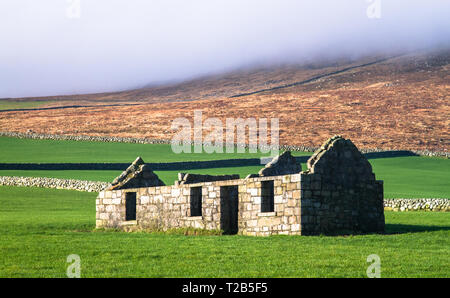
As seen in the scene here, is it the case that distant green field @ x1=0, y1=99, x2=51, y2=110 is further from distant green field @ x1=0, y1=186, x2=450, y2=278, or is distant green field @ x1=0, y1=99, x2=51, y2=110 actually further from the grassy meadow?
distant green field @ x1=0, y1=186, x2=450, y2=278

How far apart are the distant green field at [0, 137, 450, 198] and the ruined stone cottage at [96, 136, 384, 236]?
12.5 m

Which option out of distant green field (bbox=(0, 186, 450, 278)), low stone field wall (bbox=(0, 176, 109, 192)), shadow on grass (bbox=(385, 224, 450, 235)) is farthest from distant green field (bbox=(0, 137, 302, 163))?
shadow on grass (bbox=(385, 224, 450, 235))

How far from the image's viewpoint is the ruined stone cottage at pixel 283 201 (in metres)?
19.6

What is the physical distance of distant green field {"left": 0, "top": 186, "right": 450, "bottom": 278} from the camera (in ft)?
42.1

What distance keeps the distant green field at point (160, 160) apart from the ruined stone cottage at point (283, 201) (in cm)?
1248

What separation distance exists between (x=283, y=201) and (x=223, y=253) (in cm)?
451

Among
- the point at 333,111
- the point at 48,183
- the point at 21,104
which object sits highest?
the point at 21,104

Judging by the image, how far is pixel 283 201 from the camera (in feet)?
64.6

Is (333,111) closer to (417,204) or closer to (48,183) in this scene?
(48,183)

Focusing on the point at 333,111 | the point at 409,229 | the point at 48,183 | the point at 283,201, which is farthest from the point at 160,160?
the point at 333,111

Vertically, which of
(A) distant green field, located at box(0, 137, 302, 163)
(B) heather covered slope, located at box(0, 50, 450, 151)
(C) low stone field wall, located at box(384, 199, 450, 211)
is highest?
(B) heather covered slope, located at box(0, 50, 450, 151)

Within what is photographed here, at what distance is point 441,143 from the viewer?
69.4m
